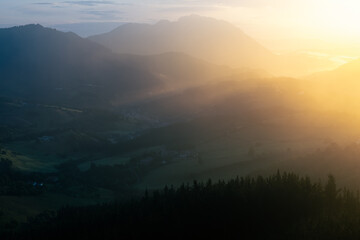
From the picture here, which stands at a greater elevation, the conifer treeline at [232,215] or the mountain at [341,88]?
the mountain at [341,88]

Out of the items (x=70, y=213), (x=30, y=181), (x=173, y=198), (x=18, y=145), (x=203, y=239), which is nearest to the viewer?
(x=203, y=239)

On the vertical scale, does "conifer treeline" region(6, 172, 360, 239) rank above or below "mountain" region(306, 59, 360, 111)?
below

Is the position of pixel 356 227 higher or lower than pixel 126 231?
higher

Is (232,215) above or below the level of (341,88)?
below

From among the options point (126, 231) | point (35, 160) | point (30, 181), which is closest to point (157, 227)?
point (126, 231)

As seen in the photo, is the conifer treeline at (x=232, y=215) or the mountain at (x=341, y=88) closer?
the conifer treeline at (x=232, y=215)

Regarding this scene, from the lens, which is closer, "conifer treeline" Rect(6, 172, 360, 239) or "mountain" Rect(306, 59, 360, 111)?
"conifer treeline" Rect(6, 172, 360, 239)

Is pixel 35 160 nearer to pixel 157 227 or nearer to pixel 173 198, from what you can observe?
pixel 173 198

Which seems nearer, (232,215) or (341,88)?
(232,215)
